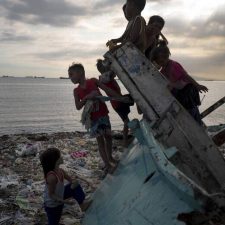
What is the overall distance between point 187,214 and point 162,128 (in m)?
1.28

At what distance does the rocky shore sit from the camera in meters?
5.08

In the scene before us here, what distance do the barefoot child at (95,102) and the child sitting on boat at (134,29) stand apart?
86 cm

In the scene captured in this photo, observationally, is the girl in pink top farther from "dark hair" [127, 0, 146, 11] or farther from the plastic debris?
the plastic debris

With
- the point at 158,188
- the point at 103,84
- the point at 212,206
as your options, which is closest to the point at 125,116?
the point at 103,84

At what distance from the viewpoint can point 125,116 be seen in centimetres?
571

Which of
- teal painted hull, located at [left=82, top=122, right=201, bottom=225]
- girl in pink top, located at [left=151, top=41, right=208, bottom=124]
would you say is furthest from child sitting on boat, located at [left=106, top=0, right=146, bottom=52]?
teal painted hull, located at [left=82, top=122, right=201, bottom=225]

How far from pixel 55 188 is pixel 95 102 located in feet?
4.71

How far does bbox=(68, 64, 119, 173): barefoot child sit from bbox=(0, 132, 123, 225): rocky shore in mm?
671

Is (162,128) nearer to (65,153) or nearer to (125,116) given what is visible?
(125,116)

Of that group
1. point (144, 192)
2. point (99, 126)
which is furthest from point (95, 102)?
point (144, 192)

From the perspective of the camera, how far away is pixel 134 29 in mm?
4305

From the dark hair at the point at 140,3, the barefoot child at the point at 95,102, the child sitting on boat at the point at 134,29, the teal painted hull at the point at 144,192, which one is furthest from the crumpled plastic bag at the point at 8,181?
the dark hair at the point at 140,3

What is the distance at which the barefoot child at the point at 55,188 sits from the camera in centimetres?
423

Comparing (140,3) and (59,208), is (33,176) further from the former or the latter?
(140,3)
